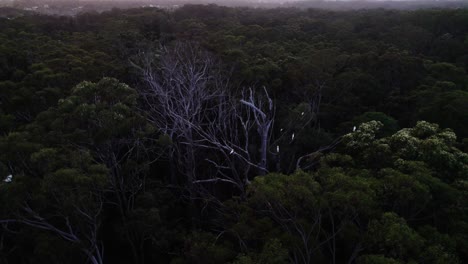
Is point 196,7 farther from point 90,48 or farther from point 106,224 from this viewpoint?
point 106,224

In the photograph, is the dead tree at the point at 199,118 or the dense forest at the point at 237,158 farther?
the dead tree at the point at 199,118

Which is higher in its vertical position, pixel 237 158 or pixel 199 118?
pixel 199 118

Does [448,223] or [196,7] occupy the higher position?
[196,7]

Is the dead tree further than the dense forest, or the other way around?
the dead tree

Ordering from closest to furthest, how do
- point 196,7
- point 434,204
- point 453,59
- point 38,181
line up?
point 434,204, point 38,181, point 453,59, point 196,7

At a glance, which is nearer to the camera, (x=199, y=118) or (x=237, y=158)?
(x=199, y=118)

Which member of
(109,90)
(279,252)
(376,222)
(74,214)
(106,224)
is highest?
(109,90)

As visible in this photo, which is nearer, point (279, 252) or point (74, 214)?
point (279, 252)

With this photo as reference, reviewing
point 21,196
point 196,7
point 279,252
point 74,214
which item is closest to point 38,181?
point 21,196
